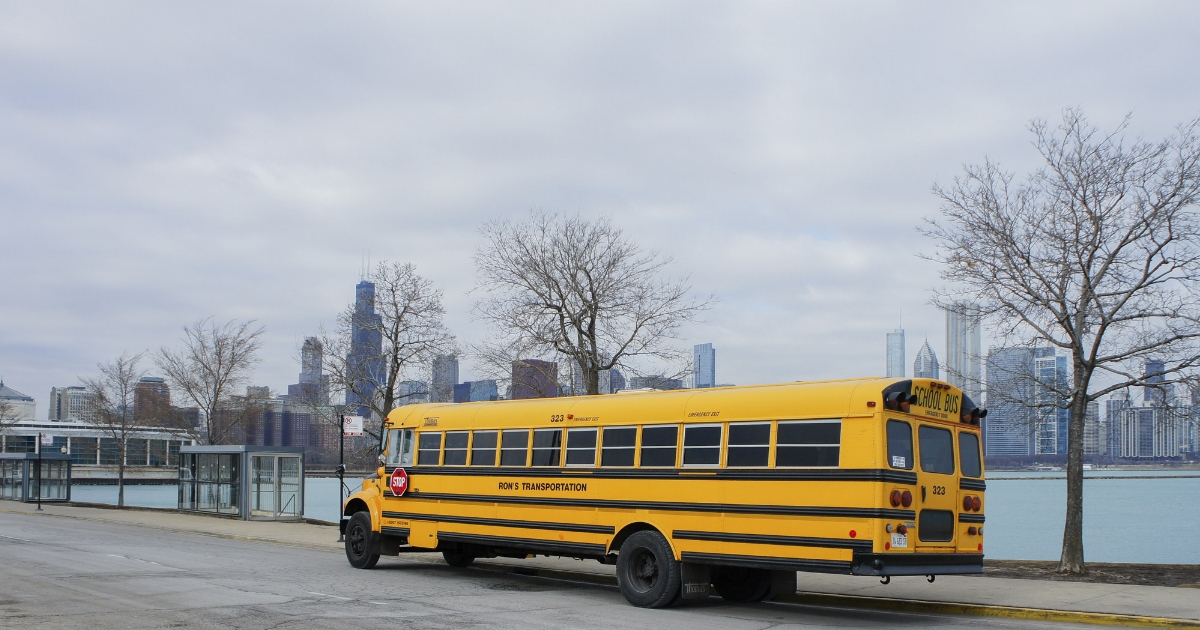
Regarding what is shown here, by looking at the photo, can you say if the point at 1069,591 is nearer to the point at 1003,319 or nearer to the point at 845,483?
the point at 845,483

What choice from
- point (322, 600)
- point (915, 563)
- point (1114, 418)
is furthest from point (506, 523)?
point (1114, 418)

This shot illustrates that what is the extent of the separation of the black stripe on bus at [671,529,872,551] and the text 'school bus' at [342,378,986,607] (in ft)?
0.06

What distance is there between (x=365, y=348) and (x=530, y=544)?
16.6m

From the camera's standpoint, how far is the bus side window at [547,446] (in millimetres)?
14430

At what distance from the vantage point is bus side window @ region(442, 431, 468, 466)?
628 inches

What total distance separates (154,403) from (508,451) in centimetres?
3405

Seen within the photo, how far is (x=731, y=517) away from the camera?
12062 millimetres

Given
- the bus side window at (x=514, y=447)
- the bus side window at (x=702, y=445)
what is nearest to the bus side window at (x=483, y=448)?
the bus side window at (x=514, y=447)

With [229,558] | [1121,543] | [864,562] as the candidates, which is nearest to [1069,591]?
[864,562]

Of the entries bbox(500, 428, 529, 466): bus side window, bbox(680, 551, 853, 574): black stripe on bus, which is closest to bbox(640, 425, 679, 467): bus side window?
bbox(680, 551, 853, 574): black stripe on bus

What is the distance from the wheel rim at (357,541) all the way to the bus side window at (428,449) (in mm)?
1791

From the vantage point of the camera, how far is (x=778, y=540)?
11.6 metres

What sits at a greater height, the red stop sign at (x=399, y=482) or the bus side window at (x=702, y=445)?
the bus side window at (x=702, y=445)

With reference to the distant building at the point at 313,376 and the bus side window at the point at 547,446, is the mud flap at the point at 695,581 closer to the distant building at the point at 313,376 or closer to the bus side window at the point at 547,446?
the bus side window at the point at 547,446
